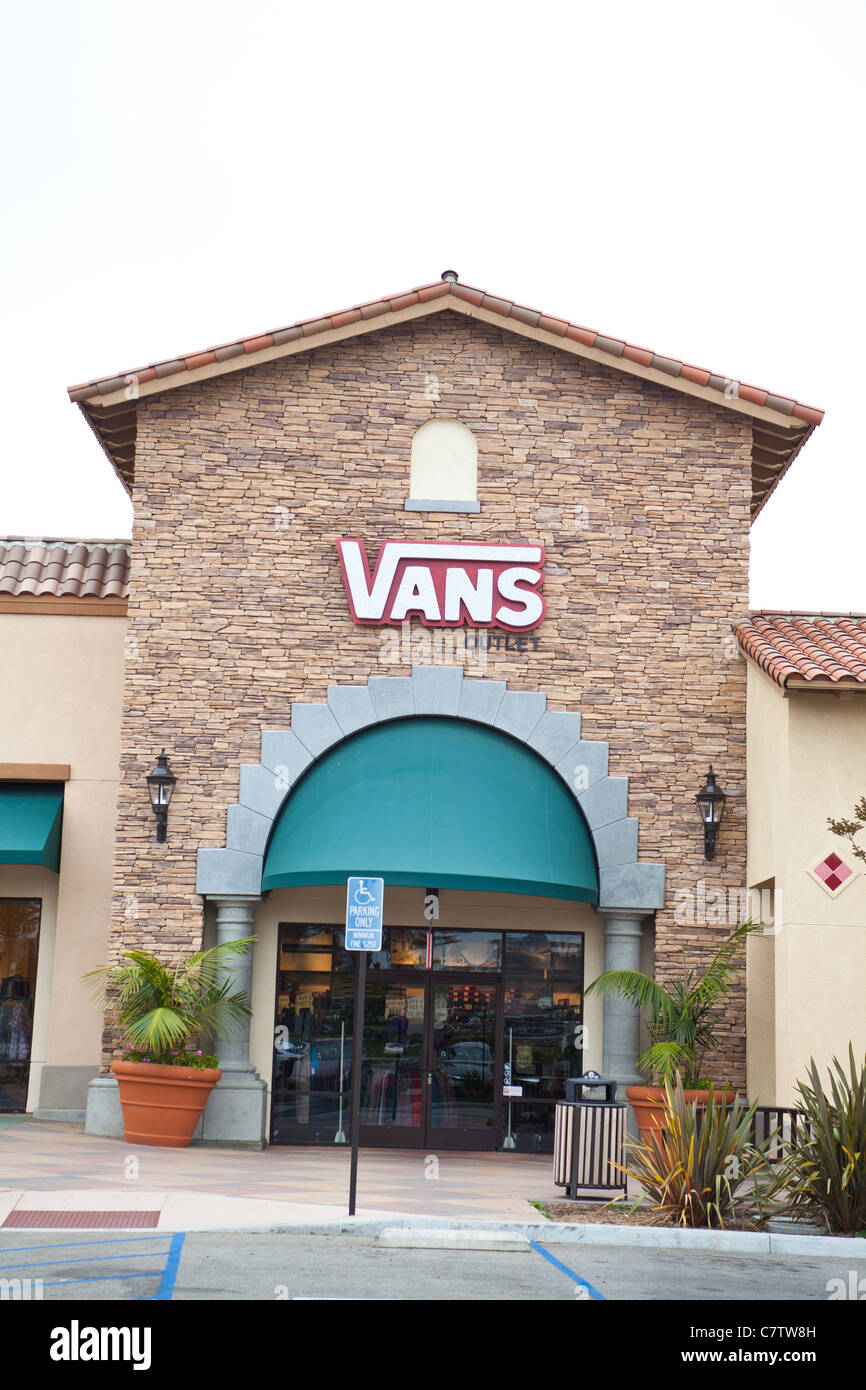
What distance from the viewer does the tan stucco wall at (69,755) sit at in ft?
61.9

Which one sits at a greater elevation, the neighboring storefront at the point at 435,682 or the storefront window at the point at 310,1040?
the neighboring storefront at the point at 435,682

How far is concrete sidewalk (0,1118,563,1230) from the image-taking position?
11.6 metres

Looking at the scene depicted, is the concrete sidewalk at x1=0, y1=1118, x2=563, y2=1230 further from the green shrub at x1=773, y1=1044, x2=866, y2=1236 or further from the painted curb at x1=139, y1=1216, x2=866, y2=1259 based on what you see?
the green shrub at x1=773, y1=1044, x2=866, y2=1236

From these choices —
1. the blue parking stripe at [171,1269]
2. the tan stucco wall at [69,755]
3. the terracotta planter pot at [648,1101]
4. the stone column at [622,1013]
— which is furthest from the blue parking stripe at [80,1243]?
the tan stucco wall at [69,755]

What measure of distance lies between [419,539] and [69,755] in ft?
18.6

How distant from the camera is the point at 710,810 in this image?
17234 millimetres

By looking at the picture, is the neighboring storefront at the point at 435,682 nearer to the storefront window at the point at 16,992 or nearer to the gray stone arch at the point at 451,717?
the gray stone arch at the point at 451,717

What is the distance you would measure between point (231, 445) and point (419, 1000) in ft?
24.5

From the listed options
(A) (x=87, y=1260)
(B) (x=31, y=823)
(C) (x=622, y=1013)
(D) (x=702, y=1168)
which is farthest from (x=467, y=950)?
(A) (x=87, y=1260)

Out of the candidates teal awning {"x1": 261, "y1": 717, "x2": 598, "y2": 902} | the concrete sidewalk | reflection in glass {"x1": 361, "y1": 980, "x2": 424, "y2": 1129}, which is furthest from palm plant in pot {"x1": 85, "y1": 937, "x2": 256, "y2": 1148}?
reflection in glass {"x1": 361, "y1": 980, "x2": 424, "y2": 1129}

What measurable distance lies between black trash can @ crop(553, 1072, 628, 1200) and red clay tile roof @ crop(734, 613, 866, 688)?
498cm

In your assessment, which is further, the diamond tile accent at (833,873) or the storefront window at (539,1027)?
the storefront window at (539,1027)

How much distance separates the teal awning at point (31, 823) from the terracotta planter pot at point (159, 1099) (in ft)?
10.9
